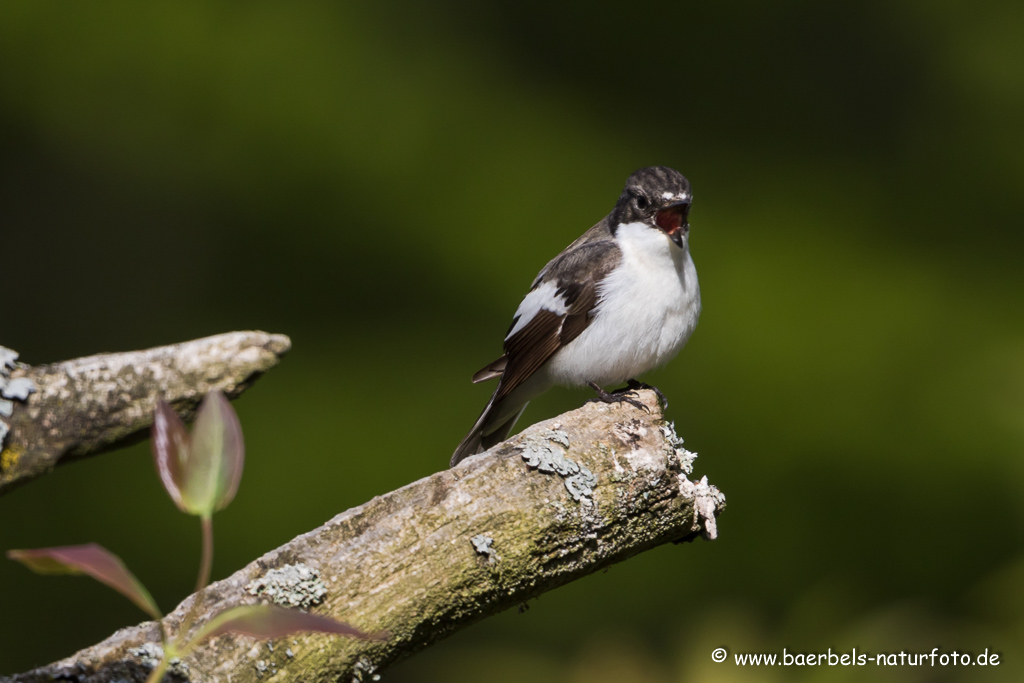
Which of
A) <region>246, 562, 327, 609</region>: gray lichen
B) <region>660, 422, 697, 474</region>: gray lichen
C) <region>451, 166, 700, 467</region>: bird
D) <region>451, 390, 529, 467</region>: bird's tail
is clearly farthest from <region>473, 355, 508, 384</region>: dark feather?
<region>246, 562, 327, 609</region>: gray lichen

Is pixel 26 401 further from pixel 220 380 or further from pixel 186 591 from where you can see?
pixel 186 591

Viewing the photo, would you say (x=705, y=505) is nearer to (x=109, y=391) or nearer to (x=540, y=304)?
(x=109, y=391)

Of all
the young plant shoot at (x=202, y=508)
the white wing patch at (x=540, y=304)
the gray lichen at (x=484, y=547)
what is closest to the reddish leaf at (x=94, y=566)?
the young plant shoot at (x=202, y=508)

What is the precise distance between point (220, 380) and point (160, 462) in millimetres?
968

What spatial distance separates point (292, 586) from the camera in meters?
1.21

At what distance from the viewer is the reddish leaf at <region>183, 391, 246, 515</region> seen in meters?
0.65

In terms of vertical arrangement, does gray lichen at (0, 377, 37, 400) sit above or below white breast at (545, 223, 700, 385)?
below

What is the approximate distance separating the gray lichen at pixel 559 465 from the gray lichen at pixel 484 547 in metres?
0.15

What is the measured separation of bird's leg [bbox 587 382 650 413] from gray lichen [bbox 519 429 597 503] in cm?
26

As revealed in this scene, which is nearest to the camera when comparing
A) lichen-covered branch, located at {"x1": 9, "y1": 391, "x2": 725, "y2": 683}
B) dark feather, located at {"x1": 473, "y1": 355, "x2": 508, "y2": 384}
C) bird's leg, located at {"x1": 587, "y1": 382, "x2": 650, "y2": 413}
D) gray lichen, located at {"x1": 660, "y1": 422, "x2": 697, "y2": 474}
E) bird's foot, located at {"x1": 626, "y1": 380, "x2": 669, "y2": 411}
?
lichen-covered branch, located at {"x1": 9, "y1": 391, "x2": 725, "y2": 683}

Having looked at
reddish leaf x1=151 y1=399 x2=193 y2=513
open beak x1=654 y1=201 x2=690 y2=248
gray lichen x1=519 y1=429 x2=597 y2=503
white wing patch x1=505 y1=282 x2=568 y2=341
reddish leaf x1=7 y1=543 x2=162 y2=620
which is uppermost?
open beak x1=654 y1=201 x2=690 y2=248

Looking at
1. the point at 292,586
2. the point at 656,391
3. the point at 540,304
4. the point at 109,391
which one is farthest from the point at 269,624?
the point at 540,304

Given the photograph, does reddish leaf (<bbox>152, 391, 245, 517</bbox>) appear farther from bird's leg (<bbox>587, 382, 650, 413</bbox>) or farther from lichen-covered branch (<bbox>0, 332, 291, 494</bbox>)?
bird's leg (<bbox>587, 382, 650, 413</bbox>)

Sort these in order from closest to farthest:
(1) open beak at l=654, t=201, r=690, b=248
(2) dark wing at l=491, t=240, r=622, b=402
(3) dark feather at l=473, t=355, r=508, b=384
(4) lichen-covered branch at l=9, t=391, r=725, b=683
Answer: (4) lichen-covered branch at l=9, t=391, r=725, b=683
(1) open beak at l=654, t=201, r=690, b=248
(2) dark wing at l=491, t=240, r=622, b=402
(3) dark feather at l=473, t=355, r=508, b=384
